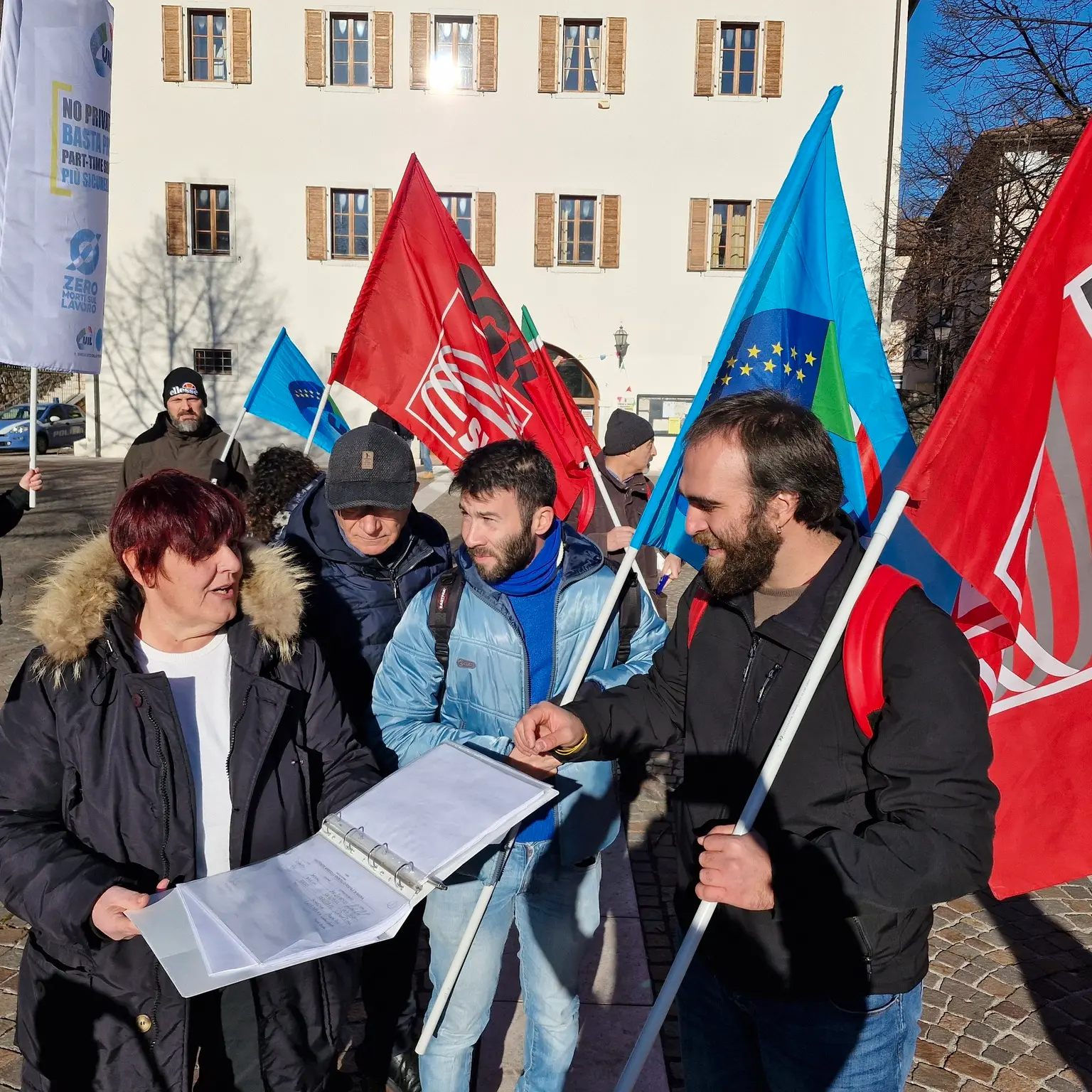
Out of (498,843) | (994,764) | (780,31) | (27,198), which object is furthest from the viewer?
(780,31)

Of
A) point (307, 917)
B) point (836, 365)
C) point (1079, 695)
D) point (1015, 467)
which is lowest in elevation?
point (307, 917)

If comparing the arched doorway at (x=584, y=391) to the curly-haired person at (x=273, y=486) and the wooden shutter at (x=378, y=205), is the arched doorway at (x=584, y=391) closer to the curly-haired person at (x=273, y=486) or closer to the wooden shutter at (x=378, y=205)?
the wooden shutter at (x=378, y=205)

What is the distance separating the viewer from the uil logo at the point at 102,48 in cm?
527

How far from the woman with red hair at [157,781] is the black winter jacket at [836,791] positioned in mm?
855

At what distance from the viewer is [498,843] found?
244cm

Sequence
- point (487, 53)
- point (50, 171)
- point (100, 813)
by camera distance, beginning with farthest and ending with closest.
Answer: point (487, 53) → point (50, 171) → point (100, 813)

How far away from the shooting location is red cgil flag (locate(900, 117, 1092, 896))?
1.98m

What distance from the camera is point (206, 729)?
2143 mm

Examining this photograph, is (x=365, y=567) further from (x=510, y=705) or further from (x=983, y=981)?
(x=983, y=981)

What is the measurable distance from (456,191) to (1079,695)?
2353 centimetres

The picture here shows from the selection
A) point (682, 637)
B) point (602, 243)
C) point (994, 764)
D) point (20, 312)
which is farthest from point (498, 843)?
point (602, 243)

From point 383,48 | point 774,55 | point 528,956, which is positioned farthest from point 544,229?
point 528,956

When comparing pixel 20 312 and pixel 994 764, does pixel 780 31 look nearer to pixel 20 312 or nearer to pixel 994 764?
pixel 20 312

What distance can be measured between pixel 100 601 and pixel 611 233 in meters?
23.2
